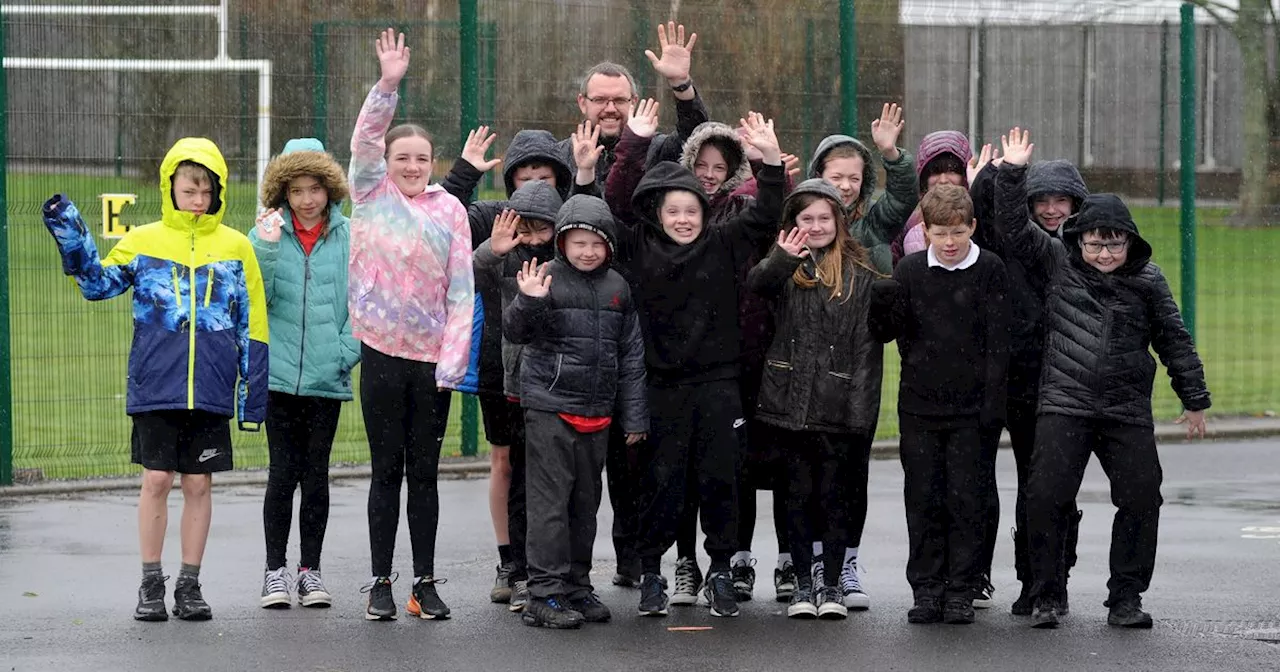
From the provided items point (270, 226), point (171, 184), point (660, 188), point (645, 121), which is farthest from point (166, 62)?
point (660, 188)

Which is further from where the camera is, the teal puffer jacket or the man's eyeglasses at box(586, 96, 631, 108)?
the man's eyeglasses at box(586, 96, 631, 108)

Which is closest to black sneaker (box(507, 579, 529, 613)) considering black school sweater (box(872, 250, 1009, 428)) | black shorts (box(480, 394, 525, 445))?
black shorts (box(480, 394, 525, 445))

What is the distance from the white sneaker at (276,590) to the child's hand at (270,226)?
1.30m

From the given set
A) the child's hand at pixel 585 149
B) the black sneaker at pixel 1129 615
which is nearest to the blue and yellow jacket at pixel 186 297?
the child's hand at pixel 585 149

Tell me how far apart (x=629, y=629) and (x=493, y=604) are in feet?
2.40

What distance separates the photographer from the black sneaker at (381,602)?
23.7ft

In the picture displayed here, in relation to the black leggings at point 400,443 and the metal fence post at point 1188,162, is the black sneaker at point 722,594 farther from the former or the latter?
the metal fence post at point 1188,162

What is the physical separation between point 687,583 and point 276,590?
5.27 feet

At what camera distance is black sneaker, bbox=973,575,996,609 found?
7598 mm

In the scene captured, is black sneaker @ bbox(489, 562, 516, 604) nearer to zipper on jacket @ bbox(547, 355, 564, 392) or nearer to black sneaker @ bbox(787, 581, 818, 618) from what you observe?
zipper on jacket @ bbox(547, 355, 564, 392)

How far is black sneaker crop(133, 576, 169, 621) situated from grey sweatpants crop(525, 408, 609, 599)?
1377 mm

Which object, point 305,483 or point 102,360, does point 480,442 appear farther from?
point 305,483

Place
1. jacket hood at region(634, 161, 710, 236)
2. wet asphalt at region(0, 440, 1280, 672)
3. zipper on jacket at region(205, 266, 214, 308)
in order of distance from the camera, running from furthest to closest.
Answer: jacket hood at region(634, 161, 710, 236), zipper on jacket at region(205, 266, 214, 308), wet asphalt at region(0, 440, 1280, 672)

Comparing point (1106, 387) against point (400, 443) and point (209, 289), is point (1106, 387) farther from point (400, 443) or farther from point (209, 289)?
point (209, 289)
